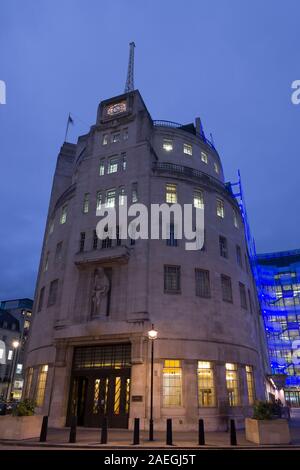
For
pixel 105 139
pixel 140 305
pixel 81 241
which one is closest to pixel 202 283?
pixel 140 305

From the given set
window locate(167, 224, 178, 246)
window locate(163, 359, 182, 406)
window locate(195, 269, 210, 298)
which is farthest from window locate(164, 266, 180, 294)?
window locate(163, 359, 182, 406)

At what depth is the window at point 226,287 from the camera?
30.3m

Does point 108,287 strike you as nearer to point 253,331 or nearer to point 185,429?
point 185,429

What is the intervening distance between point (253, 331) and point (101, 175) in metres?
21.4

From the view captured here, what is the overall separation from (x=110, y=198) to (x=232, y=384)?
19513 millimetres

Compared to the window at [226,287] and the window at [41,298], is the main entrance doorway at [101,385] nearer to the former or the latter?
the window at [41,298]

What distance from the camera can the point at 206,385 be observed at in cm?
2559

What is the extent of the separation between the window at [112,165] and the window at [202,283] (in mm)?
13396

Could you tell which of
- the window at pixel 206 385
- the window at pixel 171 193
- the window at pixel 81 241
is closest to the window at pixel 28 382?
the window at pixel 81 241

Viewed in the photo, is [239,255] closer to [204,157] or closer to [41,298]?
[204,157]

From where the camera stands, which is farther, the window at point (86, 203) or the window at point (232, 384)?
the window at point (86, 203)

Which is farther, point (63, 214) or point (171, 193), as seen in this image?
point (63, 214)

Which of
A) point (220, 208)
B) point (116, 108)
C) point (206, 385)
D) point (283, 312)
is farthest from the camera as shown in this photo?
point (283, 312)

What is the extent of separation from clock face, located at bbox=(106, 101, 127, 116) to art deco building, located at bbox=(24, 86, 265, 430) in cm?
81
